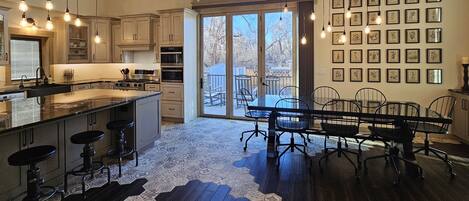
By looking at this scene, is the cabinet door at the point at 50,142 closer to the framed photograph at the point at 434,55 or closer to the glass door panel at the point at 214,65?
the glass door panel at the point at 214,65

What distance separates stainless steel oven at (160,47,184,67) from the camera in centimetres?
721

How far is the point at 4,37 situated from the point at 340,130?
6.21 meters

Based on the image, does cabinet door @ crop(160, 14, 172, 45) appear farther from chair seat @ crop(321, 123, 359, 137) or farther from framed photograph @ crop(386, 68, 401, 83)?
framed photograph @ crop(386, 68, 401, 83)

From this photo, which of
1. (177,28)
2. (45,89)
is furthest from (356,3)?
(45,89)

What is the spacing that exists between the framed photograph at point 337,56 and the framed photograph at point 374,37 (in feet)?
1.87

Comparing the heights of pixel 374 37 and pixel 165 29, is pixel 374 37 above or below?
below

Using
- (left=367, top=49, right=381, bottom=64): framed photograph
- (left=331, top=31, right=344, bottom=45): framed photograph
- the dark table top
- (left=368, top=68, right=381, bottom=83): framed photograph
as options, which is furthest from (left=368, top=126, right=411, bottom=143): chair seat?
(left=331, top=31, right=344, bottom=45): framed photograph

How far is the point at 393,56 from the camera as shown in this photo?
6.06 meters

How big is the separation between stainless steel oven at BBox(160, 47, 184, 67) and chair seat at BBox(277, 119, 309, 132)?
3504mm

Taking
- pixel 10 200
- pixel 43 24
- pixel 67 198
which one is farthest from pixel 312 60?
pixel 43 24

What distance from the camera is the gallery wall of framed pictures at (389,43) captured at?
5785 mm

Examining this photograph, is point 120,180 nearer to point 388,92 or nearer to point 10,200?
point 10,200

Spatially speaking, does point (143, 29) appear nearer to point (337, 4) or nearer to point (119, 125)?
point (119, 125)

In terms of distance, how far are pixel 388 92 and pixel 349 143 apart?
63.2 inches
